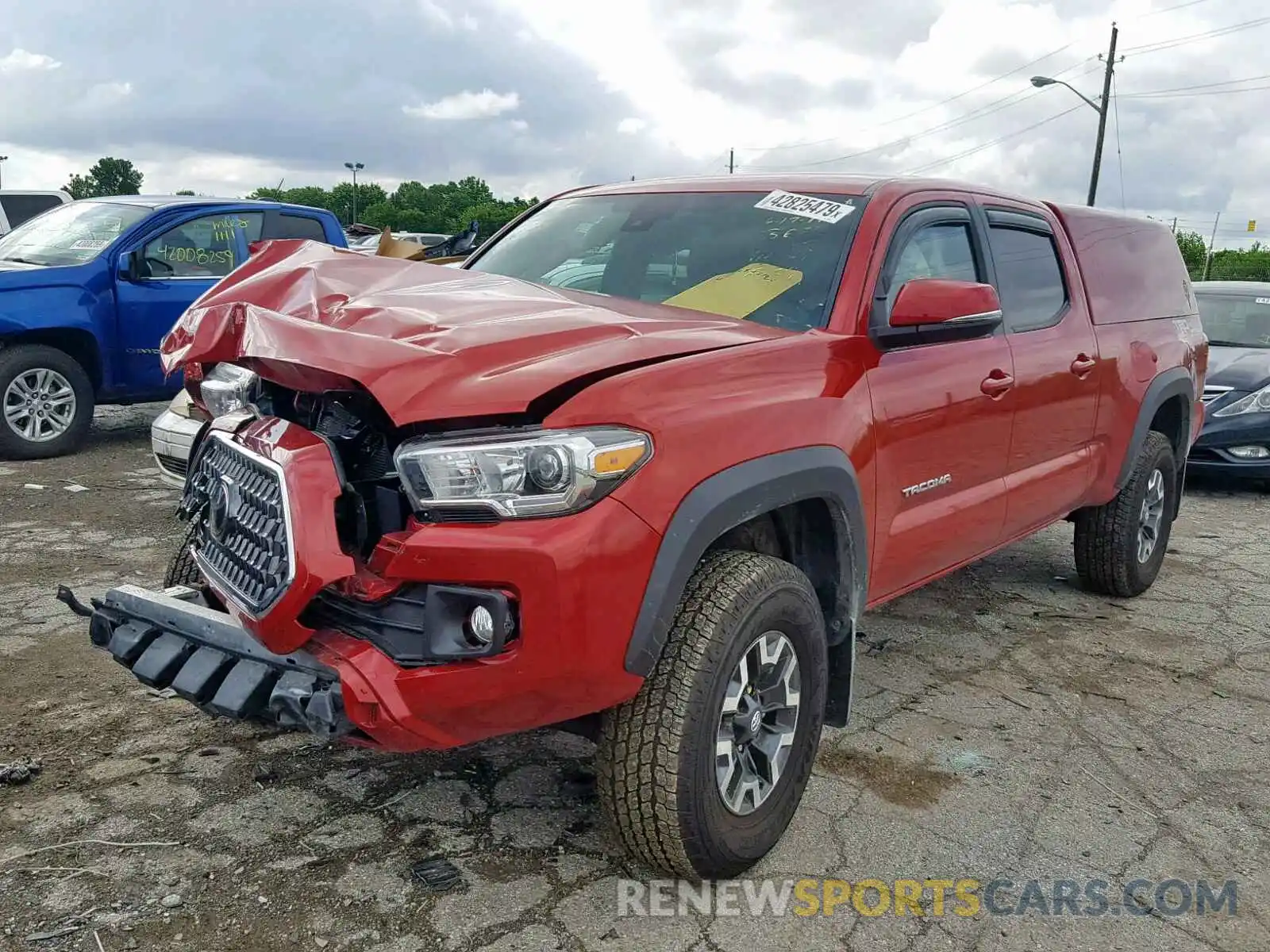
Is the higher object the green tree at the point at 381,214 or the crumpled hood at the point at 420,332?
the green tree at the point at 381,214

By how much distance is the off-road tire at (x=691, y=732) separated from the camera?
2463 millimetres

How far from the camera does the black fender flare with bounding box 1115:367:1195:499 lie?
482 centimetres

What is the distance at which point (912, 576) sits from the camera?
11.6 feet

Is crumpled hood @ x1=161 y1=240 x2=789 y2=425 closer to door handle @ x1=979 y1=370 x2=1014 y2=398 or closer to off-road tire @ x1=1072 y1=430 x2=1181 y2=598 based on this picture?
door handle @ x1=979 y1=370 x2=1014 y2=398

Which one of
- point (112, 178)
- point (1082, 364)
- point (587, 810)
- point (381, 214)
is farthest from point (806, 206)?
point (112, 178)

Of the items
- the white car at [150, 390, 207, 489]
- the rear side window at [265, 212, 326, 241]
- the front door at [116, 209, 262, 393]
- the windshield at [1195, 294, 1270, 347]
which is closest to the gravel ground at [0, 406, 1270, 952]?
the white car at [150, 390, 207, 489]

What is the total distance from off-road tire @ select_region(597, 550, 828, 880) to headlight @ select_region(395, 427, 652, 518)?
0.43 metres

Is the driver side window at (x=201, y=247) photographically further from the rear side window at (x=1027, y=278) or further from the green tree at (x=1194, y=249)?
the green tree at (x=1194, y=249)

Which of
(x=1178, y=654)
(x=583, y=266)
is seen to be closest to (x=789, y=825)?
(x=583, y=266)

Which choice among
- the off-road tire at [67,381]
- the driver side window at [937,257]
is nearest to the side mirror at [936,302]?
the driver side window at [937,257]

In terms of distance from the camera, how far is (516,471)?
227 cm

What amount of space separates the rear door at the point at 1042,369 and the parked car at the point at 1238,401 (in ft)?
12.9

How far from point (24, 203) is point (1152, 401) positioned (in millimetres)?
13903

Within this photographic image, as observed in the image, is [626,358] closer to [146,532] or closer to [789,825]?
[789,825]
